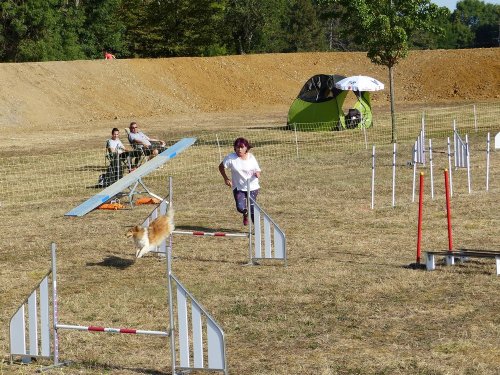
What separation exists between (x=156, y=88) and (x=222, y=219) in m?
39.0

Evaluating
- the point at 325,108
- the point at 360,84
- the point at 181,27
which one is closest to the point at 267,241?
the point at 360,84

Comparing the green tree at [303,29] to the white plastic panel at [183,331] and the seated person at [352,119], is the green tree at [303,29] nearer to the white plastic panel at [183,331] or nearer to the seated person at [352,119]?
the seated person at [352,119]

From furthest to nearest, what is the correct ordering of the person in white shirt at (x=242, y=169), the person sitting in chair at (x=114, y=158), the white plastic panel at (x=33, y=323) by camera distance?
the person sitting in chair at (x=114, y=158)
the person in white shirt at (x=242, y=169)
the white plastic panel at (x=33, y=323)

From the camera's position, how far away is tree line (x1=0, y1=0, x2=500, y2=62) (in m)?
60.4

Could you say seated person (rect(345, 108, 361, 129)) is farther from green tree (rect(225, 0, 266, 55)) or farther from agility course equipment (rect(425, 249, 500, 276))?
green tree (rect(225, 0, 266, 55))

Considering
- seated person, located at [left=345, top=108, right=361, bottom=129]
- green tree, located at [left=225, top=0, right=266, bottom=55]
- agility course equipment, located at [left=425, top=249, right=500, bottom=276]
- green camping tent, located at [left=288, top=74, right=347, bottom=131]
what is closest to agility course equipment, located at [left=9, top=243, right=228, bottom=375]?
agility course equipment, located at [left=425, top=249, right=500, bottom=276]

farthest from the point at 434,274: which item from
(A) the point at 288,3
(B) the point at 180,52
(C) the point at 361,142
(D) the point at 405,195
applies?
(A) the point at 288,3

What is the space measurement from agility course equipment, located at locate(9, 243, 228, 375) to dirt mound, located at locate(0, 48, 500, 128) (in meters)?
37.3

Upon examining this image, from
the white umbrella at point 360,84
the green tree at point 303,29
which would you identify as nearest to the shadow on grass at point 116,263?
the white umbrella at point 360,84

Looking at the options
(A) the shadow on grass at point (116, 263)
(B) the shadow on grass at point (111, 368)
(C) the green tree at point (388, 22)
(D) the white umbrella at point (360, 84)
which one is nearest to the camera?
(B) the shadow on grass at point (111, 368)

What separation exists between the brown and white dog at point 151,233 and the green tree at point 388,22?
1708 centimetres

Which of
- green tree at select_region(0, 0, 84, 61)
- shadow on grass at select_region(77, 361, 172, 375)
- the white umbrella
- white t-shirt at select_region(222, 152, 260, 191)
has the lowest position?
shadow on grass at select_region(77, 361, 172, 375)

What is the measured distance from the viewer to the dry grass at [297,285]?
8.99 meters

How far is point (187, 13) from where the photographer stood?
68625 mm
